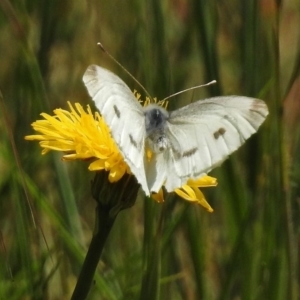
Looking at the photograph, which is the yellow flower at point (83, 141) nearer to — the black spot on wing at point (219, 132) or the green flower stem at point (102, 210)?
the green flower stem at point (102, 210)

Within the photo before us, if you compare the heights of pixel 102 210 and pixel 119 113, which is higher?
pixel 119 113

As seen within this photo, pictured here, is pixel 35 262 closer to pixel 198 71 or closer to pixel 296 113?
pixel 296 113

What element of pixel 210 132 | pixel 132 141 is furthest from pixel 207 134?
pixel 132 141

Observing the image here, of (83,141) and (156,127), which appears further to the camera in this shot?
(156,127)

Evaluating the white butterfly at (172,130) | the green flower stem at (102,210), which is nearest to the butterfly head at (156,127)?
the white butterfly at (172,130)

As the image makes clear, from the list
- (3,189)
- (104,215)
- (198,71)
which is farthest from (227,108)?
(198,71)

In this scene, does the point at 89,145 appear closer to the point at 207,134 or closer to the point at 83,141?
the point at 83,141

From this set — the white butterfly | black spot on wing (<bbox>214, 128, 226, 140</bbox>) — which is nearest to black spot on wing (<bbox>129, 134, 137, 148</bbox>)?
the white butterfly
